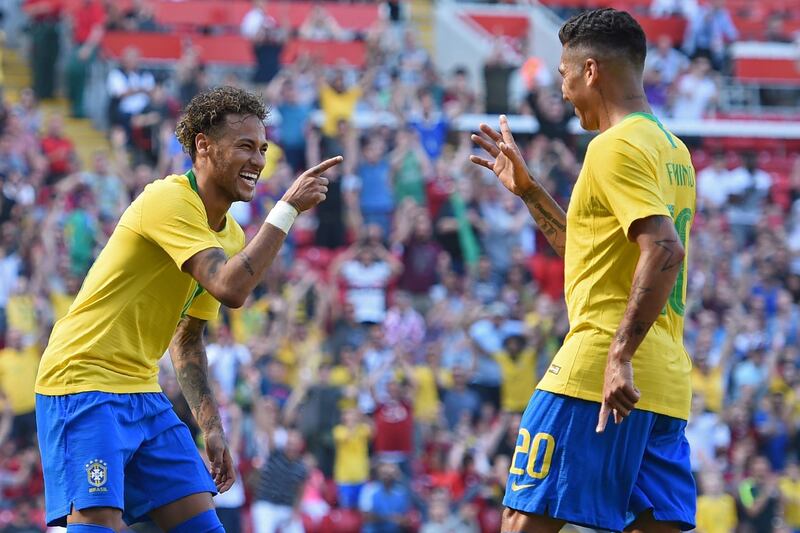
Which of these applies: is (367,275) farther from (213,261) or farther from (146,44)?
(213,261)

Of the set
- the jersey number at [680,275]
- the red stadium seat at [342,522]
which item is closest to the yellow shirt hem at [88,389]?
the jersey number at [680,275]

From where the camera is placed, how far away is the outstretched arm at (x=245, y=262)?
5.35 metres

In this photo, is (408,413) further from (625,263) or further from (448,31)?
(448,31)

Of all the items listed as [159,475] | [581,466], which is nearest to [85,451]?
[159,475]

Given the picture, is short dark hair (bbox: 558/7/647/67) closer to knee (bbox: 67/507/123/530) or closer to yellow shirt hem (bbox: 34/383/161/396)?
yellow shirt hem (bbox: 34/383/161/396)

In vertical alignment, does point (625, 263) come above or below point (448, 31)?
below

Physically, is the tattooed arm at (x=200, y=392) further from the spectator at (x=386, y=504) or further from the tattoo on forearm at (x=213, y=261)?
the spectator at (x=386, y=504)

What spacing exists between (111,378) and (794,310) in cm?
1191

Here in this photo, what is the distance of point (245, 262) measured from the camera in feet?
17.7

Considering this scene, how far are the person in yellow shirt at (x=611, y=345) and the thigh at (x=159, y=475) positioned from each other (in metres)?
1.32

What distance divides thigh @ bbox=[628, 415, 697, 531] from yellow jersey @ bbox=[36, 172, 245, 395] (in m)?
1.86

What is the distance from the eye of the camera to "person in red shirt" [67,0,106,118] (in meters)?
17.6

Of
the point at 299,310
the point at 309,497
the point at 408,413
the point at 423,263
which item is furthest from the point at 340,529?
the point at 423,263

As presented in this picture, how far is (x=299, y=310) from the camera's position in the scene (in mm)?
14469
